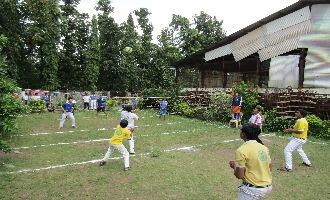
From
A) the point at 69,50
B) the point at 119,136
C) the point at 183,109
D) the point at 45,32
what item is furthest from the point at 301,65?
the point at 69,50

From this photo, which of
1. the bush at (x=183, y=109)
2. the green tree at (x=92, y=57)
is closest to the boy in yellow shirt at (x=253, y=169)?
the bush at (x=183, y=109)

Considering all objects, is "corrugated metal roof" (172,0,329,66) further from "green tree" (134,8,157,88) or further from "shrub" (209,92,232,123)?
"green tree" (134,8,157,88)

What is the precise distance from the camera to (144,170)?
6.93m

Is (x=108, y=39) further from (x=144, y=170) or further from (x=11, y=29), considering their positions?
(x=144, y=170)

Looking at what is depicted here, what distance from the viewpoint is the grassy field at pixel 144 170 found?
5.55 meters

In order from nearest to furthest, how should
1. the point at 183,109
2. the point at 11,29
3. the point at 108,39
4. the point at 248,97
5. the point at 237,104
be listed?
the point at 237,104
the point at 248,97
the point at 183,109
the point at 11,29
the point at 108,39

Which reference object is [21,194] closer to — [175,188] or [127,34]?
[175,188]

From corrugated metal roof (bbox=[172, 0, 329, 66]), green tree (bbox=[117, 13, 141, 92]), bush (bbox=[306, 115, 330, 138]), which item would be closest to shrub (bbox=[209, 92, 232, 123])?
bush (bbox=[306, 115, 330, 138])

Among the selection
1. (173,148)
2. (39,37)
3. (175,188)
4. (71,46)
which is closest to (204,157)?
(173,148)

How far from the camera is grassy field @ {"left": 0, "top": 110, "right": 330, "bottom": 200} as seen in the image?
555 centimetres

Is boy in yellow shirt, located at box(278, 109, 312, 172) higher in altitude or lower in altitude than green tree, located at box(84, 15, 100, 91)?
lower

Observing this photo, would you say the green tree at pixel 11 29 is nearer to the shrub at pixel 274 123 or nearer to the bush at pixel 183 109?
the bush at pixel 183 109

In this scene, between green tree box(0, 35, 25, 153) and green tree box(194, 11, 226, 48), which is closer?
green tree box(0, 35, 25, 153)

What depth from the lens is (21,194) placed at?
17.3 feet
